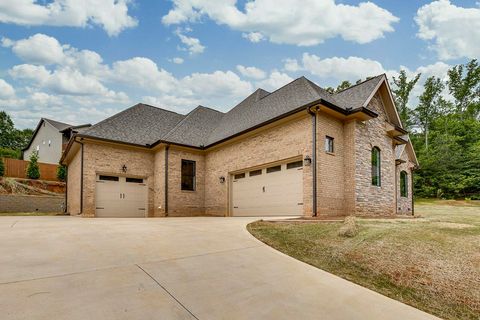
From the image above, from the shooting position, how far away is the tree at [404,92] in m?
36.8

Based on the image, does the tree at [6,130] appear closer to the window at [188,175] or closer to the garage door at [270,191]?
the window at [188,175]

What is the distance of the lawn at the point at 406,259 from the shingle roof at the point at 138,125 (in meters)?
10.9

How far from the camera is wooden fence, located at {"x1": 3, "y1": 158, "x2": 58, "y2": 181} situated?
22.6 metres

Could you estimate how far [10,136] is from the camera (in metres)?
45.1

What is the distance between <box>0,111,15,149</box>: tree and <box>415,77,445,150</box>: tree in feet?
203

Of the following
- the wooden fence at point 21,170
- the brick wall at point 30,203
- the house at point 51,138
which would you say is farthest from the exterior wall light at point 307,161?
the house at point 51,138

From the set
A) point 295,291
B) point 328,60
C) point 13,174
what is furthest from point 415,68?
point 13,174

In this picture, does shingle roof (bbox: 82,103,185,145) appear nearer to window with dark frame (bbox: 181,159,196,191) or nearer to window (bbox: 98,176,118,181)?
window (bbox: 98,176,118,181)

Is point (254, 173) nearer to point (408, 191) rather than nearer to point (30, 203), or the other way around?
point (408, 191)

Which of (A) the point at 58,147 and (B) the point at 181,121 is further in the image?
(A) the point at 58,147

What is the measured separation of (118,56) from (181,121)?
568 centimetres

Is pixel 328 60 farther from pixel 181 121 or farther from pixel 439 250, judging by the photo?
pixel 439 250

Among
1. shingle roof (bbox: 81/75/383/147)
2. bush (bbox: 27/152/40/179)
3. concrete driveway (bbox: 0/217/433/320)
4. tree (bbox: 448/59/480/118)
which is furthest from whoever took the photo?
tree (bbox: 448/59/480/118)

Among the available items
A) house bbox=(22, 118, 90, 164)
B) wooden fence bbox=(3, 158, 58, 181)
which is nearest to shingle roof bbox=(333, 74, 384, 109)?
house bbox=(22, 118, 90, 164)
